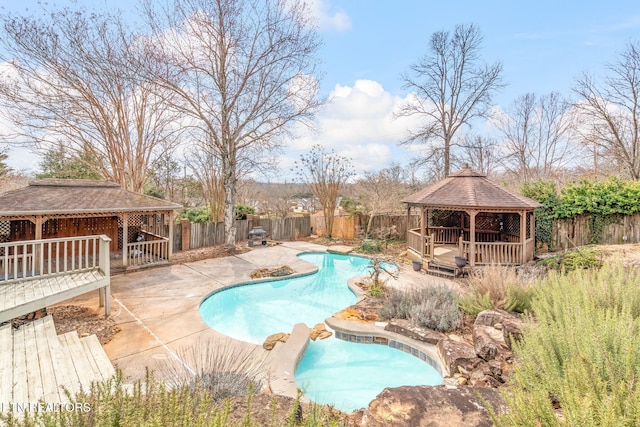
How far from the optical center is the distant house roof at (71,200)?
8.38 m

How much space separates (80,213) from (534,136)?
2715cm

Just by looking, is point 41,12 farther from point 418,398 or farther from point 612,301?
point 612,301

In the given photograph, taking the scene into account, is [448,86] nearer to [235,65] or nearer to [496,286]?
[235,65]

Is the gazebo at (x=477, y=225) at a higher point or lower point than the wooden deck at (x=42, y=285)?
higher

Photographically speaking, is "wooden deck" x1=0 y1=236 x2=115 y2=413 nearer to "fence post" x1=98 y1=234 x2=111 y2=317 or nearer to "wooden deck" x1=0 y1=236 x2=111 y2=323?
"wooden deck" x1=0 y1=236 x2=111 y2=323

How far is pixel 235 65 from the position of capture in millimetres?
12680

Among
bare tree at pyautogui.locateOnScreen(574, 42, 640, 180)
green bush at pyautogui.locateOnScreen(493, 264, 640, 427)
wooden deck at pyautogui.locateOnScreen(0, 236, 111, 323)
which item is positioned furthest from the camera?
bare tree at pyautogui.locateOnScreen(574, 42, 640, 180)

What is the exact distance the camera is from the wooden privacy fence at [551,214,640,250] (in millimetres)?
10711

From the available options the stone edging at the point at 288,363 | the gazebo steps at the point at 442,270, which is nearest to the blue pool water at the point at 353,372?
the stone edging at the point at 288,363

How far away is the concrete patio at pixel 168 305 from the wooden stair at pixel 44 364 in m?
0.53

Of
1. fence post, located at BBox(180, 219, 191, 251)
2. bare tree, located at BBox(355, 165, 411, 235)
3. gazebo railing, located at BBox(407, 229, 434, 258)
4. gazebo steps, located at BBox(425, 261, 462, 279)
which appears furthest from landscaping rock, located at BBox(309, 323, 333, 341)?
bare tree, located at BBox(355, 165, 411, 235)

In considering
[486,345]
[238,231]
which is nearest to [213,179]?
[238,231]

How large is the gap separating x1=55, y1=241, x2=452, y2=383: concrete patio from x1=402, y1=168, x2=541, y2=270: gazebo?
56.2 inches

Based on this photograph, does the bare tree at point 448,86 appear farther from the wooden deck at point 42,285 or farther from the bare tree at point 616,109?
the wooden deck at point 42,285
